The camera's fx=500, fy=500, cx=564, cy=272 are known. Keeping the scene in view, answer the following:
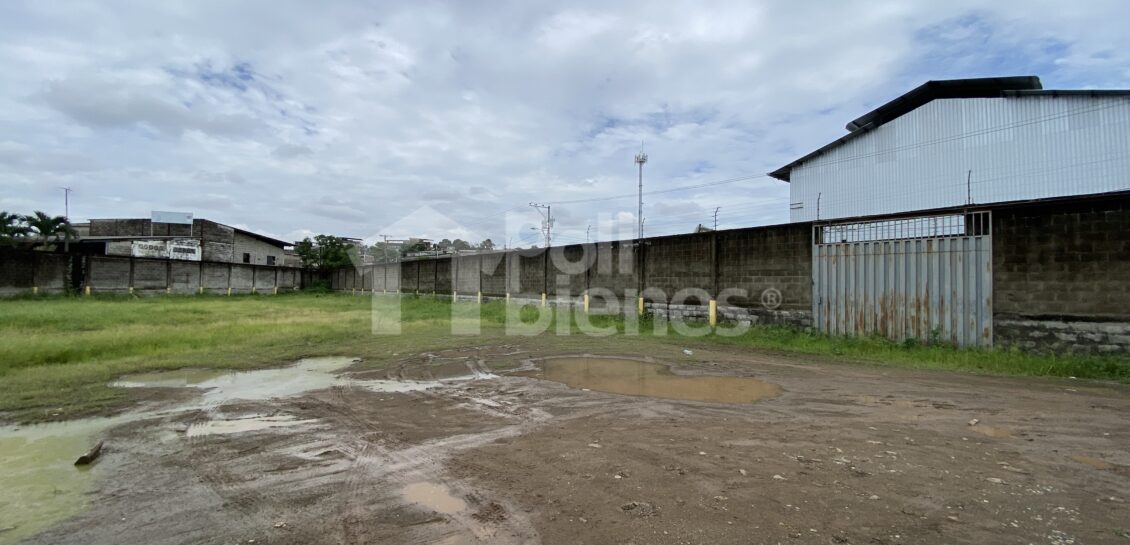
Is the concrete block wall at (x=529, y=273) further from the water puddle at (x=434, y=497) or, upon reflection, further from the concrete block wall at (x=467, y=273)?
the water puddle at (x=434, y=497)

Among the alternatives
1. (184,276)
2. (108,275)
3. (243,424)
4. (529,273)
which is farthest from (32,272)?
(243,424)

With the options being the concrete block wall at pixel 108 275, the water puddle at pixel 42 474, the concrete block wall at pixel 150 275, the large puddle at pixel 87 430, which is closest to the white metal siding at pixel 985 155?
the large puddle at pixel 87 430

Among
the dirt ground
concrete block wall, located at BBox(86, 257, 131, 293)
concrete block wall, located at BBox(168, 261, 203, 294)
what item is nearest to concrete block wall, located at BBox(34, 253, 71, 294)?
concrete block wall, located at BBox(86, 257, 131, 293)

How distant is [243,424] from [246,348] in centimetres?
653

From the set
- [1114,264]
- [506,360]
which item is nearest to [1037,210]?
[1114,264]

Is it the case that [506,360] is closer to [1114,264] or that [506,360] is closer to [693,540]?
[693,540]

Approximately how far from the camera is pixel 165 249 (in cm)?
3903

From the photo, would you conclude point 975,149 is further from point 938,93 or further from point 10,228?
point 10,228

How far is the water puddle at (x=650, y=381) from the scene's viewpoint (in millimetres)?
6434

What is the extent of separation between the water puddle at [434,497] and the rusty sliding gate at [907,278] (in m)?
10.3

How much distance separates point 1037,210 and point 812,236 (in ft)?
13.3

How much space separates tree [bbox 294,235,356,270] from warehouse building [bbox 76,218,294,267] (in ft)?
13.3

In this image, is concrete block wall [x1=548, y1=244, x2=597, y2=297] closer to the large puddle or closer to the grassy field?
the grassy field

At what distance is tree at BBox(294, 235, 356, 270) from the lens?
1865 inches
